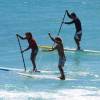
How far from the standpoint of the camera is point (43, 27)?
4425 cm

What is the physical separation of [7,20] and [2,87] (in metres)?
27.9

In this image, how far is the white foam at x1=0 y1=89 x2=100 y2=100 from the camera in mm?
20587

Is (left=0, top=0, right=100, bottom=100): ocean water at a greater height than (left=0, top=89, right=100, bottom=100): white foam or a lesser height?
lesser

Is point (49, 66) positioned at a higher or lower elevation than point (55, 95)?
lower

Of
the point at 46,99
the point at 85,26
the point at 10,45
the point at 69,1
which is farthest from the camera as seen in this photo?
the point at 69,1

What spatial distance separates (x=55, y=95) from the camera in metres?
21.0

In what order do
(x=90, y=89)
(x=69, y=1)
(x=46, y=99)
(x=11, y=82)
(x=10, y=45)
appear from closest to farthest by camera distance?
1. (x=46, y=99)
2. (x=90, y=89)
3. (x=11, y=82)
4. (x=10, y=45)
5. (x=69, y=1)

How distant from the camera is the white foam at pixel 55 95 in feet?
67.5

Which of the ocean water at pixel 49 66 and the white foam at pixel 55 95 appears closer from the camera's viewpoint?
the white foam at pixel 55 95

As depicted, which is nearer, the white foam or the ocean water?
the white foam

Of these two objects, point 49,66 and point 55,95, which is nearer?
point 55,95

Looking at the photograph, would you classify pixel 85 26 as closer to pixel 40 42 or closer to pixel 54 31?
pixel 54 31

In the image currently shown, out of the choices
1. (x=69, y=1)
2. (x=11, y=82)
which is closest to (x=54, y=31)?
(x=11, y=82)

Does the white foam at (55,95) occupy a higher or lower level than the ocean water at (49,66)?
higher
